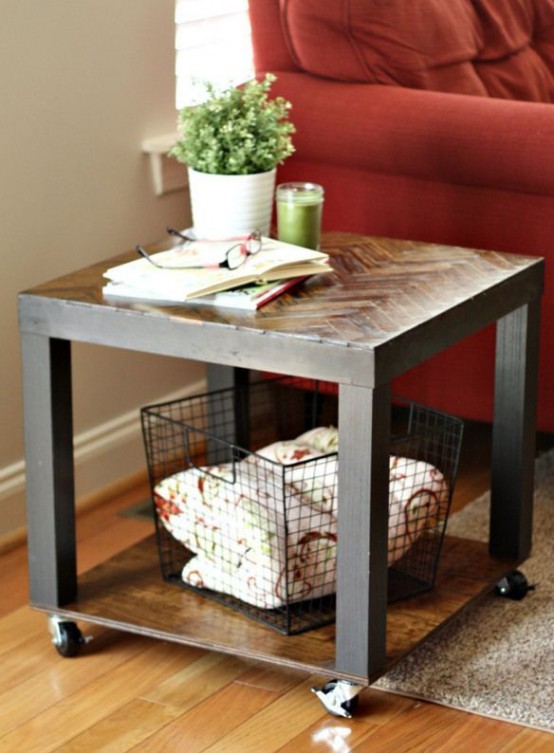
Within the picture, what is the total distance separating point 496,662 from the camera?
1.82 m

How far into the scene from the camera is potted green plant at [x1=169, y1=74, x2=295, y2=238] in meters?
1.88

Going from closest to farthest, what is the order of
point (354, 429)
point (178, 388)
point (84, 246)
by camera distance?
point (354, 429) → point (84, 246) → point (178, 388)

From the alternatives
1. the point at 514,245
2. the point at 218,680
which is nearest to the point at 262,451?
the point at 218,680

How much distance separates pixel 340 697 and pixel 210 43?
146 centimetres

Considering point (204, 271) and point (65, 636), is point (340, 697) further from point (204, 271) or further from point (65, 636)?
point (204, 271)

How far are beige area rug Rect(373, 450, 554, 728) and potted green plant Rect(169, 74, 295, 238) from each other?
2.16 feet

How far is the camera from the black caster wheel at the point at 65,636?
1.86 metres

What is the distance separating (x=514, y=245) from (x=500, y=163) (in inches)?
6.0

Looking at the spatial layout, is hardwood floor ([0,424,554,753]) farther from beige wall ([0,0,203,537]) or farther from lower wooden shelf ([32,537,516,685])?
beige wall ([0,0,203,537])

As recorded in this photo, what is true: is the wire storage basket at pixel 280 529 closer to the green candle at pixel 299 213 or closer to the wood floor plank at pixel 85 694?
the wood floor plank at pixel 85 694

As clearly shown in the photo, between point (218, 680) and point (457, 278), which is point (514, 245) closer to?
point (457, 278)

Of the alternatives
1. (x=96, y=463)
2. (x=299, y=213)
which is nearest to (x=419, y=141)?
(x=299, y=213)

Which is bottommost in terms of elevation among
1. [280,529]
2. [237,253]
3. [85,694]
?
[85,694]

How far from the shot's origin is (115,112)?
7.82ft
